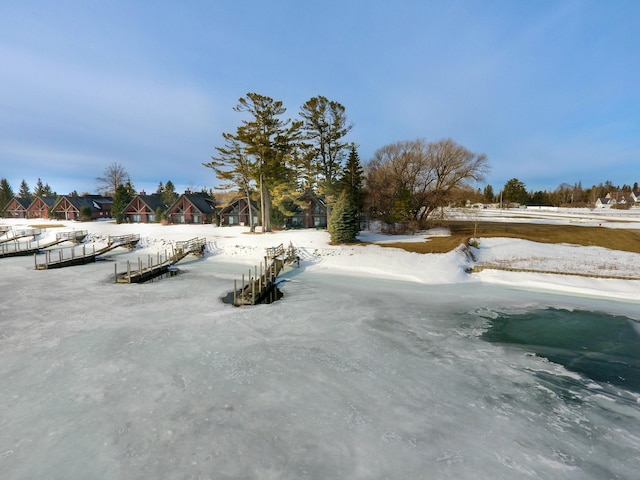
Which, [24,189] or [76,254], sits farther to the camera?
[24,189]

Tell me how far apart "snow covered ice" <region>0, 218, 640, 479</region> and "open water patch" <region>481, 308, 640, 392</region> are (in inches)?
5.6

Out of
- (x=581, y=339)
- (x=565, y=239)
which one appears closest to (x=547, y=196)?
(x=565, y=239)

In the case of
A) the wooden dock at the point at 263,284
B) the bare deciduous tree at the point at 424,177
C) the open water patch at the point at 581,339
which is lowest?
the open water patch at the point at 581,339

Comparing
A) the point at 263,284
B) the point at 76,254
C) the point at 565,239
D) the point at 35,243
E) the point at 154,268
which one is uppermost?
the point at 565,239

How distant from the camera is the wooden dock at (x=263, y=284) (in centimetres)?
1823

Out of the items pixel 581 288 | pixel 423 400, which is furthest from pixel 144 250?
pixel 581 288

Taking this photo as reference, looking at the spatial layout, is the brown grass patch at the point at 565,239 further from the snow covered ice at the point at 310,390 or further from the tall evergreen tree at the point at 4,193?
the tall evergreen tree at the point at 4,193

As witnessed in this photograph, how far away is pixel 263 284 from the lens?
69.7 ft

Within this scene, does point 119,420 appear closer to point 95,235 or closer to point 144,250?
point 144,250

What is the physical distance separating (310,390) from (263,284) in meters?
12.6

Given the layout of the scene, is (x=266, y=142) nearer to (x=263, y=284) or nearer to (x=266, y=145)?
(x=266, y=145)

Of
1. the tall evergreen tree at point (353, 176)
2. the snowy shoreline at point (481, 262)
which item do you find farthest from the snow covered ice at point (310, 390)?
the tall evergreen tree at point (353, 176)

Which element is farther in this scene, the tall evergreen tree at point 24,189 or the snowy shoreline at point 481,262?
the tall evergreen tree at point 24,189

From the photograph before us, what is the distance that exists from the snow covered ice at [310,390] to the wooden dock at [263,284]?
116cm
